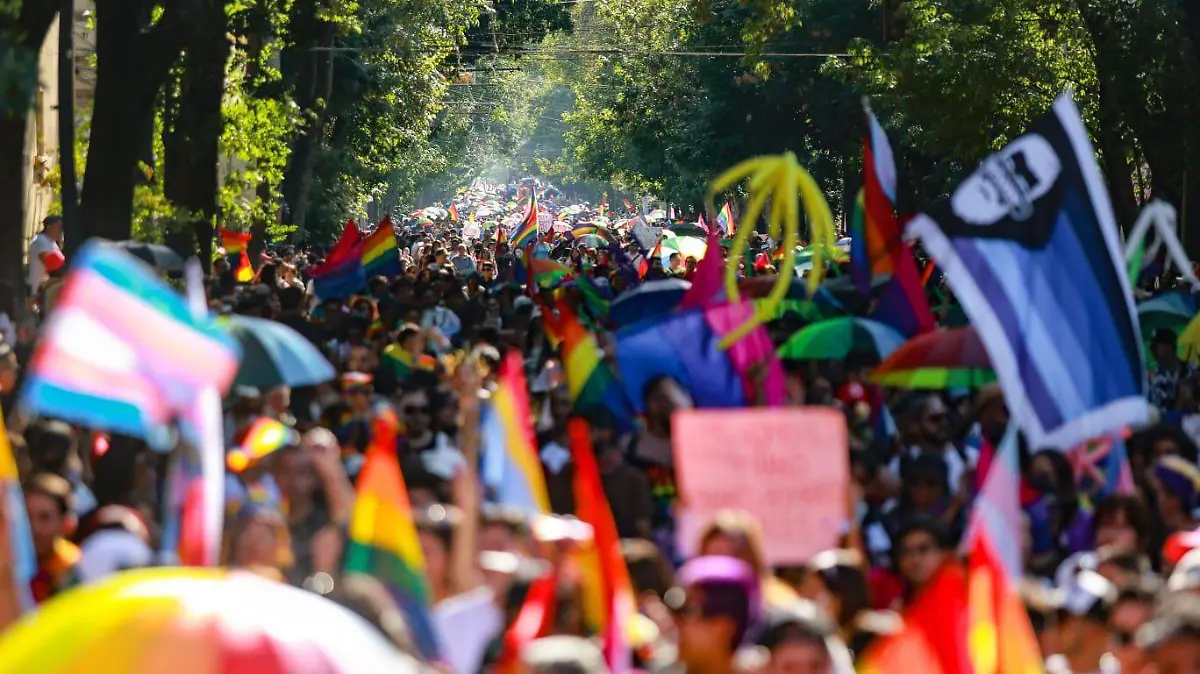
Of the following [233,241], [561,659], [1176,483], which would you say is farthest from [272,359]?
[233,241]

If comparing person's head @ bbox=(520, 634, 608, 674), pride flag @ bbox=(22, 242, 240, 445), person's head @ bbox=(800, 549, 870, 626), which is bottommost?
person's head @ bbox=(800, 549, 870, 626)

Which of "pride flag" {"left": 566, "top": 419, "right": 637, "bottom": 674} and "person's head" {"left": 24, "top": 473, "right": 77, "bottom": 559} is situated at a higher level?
"pride flag" {"left": 566, "top": 419, "right": 637, "bottom": 674}

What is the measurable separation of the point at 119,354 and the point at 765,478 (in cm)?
208

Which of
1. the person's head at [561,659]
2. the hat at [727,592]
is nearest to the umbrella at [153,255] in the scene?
the hat at [727,592]

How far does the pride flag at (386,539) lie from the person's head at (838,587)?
47.0 inches

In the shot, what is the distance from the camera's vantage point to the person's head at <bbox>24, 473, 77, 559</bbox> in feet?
23.1

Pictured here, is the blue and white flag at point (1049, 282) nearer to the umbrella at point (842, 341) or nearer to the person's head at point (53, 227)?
the umbrella at point (842, 341)

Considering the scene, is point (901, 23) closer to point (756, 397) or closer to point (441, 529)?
point (756, 397)

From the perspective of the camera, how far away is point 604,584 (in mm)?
5965

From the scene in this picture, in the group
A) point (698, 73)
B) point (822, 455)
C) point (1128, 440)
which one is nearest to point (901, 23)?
point (698, 73)

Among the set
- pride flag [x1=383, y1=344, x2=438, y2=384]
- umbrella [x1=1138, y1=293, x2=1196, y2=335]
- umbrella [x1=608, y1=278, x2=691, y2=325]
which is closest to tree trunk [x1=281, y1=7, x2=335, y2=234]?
umbrella [x1=608, y1=278, x2=691, y2=325]

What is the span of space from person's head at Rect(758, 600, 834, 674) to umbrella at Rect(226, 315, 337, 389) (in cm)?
459

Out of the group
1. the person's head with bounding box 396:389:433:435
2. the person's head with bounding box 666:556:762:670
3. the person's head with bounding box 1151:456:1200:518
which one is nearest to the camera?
the person's head with bounding box 666:556:762:670

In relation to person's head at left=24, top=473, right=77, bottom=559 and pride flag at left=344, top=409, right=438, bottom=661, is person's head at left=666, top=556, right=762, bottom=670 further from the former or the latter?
person's head at left=24, top=473, right=77, bottom=559
